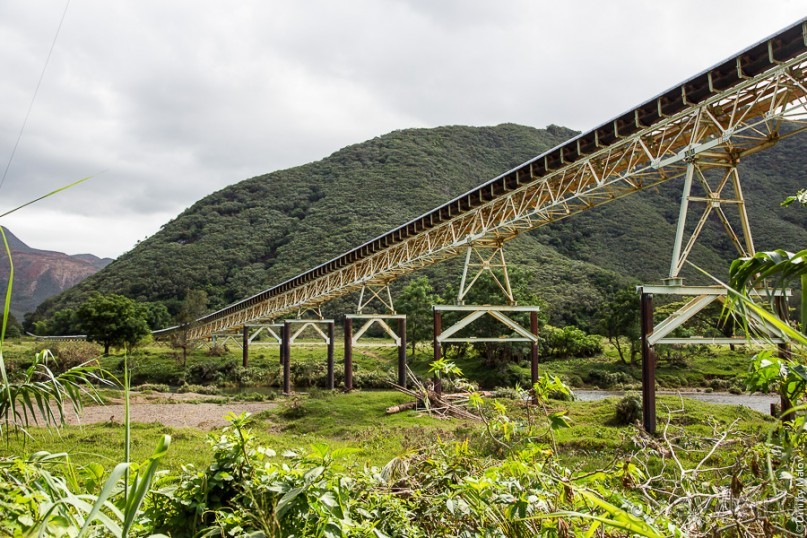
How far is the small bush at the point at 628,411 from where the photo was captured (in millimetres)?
13336

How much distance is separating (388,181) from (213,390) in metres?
56.1

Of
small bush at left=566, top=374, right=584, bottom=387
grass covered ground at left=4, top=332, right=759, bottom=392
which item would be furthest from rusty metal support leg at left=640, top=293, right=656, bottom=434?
small bush at left=566, top=374, right=584, bottom=387

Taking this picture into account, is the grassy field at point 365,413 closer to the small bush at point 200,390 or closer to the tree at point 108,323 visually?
the small bush at point 200,390

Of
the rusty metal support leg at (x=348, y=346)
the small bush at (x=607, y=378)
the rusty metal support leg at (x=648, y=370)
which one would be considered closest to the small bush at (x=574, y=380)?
the small bush at (x=607, y=378)

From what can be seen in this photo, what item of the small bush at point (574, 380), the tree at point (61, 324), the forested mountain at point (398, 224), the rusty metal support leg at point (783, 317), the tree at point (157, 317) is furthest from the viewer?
the tree at point (61, 324)

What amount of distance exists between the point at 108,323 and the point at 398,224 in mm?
36338

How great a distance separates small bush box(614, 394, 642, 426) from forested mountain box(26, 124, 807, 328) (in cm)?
3020

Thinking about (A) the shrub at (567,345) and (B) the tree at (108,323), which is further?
(B) the tree at (108,323)

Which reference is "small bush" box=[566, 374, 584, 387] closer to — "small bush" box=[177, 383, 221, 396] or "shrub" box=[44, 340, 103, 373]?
"small bush" box=[177, 383, 221, 396]

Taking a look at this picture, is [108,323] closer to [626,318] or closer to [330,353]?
[330,353]

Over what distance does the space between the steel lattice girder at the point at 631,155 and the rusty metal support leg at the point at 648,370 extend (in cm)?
293

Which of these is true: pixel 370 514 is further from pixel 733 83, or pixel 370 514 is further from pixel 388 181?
pixel 388 181

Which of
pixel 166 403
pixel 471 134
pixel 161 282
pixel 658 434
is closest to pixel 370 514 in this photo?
pixel 658 434

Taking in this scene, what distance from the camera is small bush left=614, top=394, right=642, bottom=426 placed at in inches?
525
